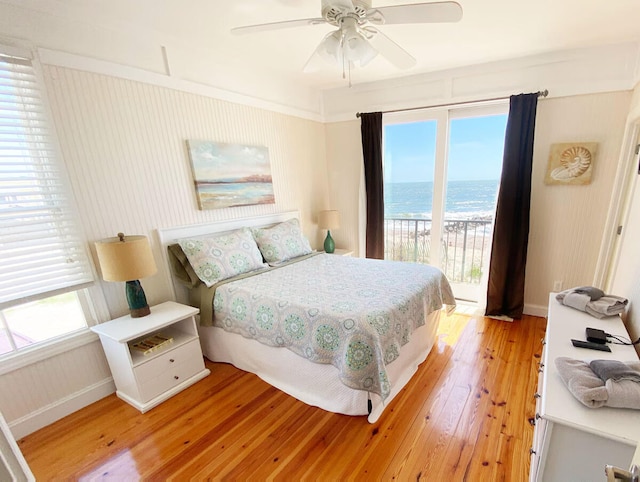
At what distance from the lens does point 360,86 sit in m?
3.55

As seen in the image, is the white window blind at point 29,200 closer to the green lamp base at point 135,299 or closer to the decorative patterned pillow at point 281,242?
the green lamp base at point 135,299

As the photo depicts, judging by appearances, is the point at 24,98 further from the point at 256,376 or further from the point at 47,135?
the point at 256,376

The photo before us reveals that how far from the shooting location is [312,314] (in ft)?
6.07

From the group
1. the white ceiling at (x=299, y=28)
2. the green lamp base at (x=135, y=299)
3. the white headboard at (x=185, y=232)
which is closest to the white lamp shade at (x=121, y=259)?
the green lamp base at (x=135, y=299)

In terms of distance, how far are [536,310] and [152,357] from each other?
12.2 ft

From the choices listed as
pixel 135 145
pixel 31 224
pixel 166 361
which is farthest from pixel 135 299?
pixel 135 145

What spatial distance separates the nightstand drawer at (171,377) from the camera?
1987 millimetres

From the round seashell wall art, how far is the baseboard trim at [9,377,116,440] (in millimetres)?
4277

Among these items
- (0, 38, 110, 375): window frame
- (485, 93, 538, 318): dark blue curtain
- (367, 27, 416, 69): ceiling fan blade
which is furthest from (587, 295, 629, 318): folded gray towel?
(0, 38, 110, 375): window frame

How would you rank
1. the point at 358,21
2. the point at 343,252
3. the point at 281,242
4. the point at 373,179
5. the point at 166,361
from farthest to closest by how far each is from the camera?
the point at 343,252 → the point at 373,179 → the point at 281,242 → the point at 166,361 → the point at 358,21

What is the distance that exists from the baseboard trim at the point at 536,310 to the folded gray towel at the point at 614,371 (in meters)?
2.40

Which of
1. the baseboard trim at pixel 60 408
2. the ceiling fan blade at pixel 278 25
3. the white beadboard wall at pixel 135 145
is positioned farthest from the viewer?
the white beadboard wall at pixel 135 145

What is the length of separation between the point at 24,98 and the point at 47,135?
218 mm

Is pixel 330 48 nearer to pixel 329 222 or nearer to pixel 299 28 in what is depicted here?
pixel 299 28
